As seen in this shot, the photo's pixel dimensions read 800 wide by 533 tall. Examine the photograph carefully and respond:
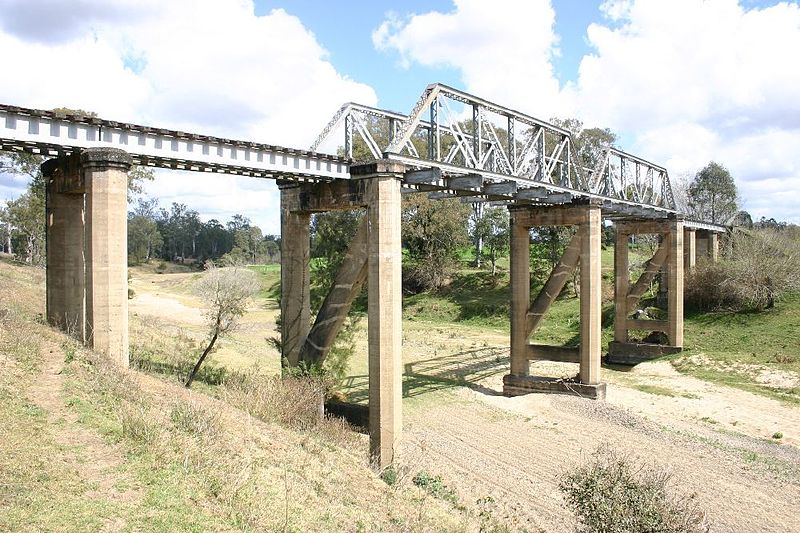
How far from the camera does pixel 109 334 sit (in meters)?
12.7

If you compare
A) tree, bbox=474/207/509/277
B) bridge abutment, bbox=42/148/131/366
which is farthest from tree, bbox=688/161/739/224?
bridge abutment, bbox=42/148/131/366

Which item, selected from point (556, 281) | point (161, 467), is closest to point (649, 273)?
point (556, 281)

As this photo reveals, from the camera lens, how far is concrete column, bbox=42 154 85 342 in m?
15.0

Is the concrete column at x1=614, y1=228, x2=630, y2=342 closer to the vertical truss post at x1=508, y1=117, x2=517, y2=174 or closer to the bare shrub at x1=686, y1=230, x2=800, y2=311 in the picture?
the bare shrub at x1=686, y1=230, x2=800, y2=311

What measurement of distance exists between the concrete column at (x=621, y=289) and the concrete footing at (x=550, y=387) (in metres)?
10.6

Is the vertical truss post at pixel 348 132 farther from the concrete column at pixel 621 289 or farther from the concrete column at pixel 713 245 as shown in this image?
the concrete column at pixel 713 245

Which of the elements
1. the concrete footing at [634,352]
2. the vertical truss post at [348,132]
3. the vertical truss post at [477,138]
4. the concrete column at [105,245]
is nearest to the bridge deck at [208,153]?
the concrete column at [105,245]

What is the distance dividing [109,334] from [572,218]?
59.6ft

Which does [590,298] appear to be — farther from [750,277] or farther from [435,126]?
[750,277]

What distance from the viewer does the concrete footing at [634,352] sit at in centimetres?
3400

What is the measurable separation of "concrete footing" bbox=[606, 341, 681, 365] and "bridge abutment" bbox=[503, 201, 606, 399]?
10172mm

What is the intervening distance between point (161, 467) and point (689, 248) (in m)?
39.0

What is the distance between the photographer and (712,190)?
215 ft

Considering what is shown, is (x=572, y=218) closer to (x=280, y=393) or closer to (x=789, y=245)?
(x=280, y=393)
